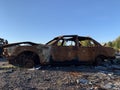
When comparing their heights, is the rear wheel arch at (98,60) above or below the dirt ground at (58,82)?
above

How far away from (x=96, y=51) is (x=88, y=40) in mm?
850

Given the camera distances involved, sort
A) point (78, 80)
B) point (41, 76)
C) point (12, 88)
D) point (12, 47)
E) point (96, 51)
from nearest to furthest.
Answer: point (12, 88) < point (78, 80) < point (41, 76) < point (12, 47) < point (96, 51)

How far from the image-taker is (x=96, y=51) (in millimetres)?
11977

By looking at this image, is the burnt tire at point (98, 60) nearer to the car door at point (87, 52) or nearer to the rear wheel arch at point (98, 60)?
the rear wheel arch at point (98, 60)

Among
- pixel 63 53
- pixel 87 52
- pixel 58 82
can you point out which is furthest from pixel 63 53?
pixel 58 82

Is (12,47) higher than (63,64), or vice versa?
(12,47)

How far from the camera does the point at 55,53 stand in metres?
11.2

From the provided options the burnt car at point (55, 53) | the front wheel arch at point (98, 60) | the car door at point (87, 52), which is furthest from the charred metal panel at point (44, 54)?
the front wheel arch at point (98, 60)

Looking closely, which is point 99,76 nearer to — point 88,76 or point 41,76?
point 88,76

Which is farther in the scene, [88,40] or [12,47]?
[88,40]

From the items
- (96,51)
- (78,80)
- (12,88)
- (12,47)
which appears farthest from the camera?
(96,51)

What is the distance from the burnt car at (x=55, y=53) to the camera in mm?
11078

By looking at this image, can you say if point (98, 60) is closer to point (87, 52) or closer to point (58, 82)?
point (87, 52)

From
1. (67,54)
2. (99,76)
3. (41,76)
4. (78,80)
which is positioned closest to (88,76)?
(99,76)
